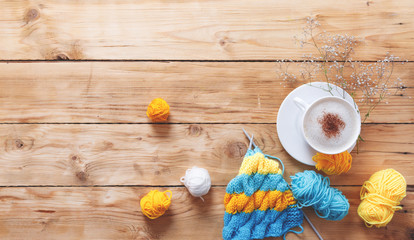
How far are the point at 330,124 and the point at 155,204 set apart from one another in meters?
0.44

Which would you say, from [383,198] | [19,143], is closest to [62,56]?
[19,143]

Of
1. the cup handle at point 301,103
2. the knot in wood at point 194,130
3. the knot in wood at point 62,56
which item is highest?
the knot in wood at point 62,56

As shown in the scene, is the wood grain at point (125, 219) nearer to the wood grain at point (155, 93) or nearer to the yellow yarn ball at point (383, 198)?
the yellow yarn ball at point (383, 198)

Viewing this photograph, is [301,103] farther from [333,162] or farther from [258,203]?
[258,203]

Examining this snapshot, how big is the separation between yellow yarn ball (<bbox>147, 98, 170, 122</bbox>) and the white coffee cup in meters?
0.33

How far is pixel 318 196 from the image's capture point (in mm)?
751

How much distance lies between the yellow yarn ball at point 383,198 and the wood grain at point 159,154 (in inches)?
2.1

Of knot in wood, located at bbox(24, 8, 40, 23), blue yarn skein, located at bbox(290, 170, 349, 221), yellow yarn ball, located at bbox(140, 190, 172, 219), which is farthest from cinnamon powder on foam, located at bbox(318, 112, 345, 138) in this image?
knot in wood, located at bbox(24, 8, 40, 23)

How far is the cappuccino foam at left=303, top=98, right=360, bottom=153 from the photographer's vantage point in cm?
71

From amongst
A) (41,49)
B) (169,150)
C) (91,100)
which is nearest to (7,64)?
(41,49)

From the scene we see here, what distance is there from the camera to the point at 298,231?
0.81 meters

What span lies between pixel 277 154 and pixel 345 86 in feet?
0.81

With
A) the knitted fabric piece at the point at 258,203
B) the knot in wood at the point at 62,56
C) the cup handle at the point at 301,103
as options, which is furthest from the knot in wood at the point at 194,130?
the knot in wood at the point at 62,56

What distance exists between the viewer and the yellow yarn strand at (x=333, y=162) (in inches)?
29.5
